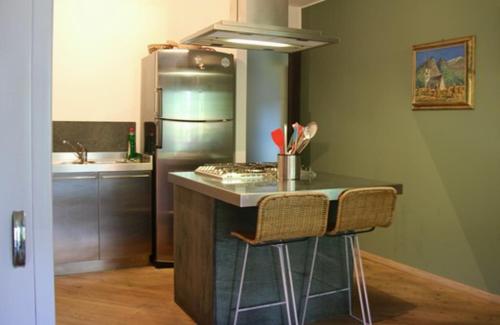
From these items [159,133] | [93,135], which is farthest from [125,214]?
[93,135]

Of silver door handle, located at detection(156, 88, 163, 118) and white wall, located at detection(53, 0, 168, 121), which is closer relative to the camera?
silver door handle, located at detection(156, 88, 163, 118)

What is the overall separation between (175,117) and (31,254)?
138 inches

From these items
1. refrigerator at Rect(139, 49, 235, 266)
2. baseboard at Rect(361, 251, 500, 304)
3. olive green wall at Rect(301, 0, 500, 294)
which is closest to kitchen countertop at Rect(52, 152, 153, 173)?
refrigerator at Rect(139, 49, 235, 266)

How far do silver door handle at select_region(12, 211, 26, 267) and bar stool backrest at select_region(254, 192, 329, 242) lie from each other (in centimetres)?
162

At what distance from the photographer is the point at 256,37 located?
3.48 m

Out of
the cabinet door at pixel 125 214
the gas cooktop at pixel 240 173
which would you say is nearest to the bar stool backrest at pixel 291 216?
the gas cooktop at pixel 240 173

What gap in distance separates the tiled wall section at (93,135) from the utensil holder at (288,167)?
2.23m

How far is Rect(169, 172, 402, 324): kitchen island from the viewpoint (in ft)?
9.79

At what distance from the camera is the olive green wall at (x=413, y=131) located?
379 cm

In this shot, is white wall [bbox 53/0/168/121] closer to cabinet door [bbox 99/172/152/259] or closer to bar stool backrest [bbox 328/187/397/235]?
cabinet door [bbox 99/172/152/259]

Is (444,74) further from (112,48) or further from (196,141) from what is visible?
(112,48)

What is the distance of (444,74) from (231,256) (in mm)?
2333

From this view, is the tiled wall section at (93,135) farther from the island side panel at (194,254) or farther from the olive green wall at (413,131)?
the olive green wall at (413,131)

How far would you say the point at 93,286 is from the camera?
4059mm
